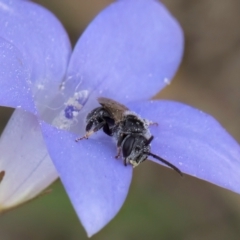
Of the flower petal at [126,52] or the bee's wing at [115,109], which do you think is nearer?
the bee's wing at [115,109]

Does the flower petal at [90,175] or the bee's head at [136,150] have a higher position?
the bee's head at [136,150]

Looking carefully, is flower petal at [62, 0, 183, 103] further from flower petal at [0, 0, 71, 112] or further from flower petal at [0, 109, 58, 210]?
flower petal at [0, 109, 58, 210]

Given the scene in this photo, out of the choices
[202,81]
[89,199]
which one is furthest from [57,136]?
[202,81]

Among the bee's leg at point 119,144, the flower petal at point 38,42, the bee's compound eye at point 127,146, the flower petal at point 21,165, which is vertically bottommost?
the flower petal at point 21,165

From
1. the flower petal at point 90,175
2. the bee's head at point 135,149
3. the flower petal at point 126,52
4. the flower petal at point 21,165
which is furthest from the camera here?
the flower petal at point 126,52

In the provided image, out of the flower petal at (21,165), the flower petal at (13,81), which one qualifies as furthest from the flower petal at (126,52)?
the flower petal at (13,81)

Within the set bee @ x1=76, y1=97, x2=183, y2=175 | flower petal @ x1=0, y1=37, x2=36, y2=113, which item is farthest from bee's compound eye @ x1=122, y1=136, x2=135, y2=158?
flower petal @ x1=0, y1=37, x2=36, y2=113

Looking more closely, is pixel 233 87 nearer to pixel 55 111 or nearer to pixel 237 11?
pixel 237 11

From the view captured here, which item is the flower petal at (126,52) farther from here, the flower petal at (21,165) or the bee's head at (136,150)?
the bee's head at (136,150)

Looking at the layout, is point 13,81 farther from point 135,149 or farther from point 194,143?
point 194,143
